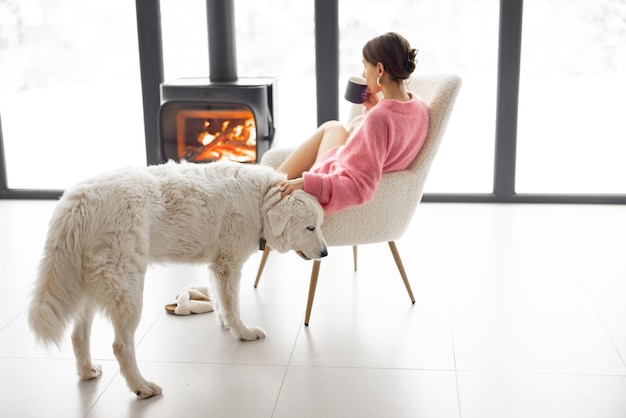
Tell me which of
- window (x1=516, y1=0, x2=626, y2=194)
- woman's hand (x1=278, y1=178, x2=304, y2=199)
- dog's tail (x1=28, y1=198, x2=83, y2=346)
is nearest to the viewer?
dog's tail (x1=28, y1=198, x2=83, y2=346)

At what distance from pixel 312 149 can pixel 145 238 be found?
3.19 ft

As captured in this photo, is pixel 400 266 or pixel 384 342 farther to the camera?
pixel 400 266

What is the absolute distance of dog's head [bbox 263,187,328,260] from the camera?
244cm

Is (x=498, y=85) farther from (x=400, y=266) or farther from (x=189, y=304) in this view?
(x=189, y=304)

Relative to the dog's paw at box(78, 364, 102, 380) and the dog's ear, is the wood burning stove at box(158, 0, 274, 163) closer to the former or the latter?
the dog's ear

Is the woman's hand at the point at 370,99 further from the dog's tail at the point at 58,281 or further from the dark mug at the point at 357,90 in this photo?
the dog's tail at the point at 58,281

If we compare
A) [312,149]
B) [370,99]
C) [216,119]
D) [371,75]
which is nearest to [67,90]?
[216,119]

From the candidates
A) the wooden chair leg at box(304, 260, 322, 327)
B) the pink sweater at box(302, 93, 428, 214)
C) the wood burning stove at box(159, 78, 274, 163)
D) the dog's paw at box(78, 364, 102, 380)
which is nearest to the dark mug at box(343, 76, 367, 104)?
the pink sweater at box(302, 93, 428, 214)

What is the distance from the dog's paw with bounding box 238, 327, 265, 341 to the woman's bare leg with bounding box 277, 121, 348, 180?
2.11ft

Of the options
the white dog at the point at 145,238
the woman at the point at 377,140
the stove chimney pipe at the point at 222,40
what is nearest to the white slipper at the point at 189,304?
the white dog at the point at 145,238

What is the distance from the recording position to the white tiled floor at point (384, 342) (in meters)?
2.23

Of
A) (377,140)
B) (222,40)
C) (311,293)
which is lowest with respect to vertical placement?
(311,293)

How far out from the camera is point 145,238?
2211 mm

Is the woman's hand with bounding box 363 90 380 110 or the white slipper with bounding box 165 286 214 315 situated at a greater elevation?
the woman's hand with bounding box 363 90 380 110
